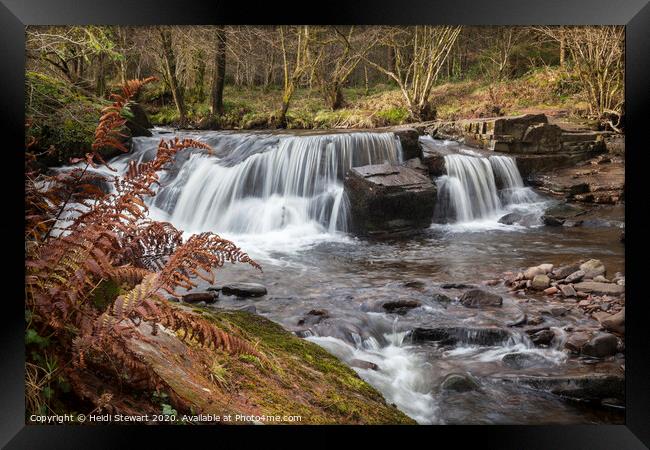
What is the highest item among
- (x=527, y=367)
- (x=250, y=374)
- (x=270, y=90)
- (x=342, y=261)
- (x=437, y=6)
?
(x=437, y=6)

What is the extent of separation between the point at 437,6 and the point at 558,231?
1941 millimetres

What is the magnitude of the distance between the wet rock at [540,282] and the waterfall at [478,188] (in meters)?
0.72

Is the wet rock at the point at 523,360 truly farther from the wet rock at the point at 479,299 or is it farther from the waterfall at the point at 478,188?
the waterfall at the point at 478,188

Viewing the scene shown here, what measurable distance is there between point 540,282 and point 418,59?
5.80 ft

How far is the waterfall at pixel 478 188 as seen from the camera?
4.18 meters

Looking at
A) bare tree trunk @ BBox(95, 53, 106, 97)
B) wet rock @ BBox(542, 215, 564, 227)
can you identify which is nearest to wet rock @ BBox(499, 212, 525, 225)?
wet rock @ BBox(542, 215, 564, 227)

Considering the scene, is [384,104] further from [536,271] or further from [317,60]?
[536,271]

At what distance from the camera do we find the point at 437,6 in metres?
2.94

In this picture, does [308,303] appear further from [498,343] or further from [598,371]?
[598,371]

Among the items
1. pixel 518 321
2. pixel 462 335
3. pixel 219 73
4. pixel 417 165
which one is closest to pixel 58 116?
pixel 219 73

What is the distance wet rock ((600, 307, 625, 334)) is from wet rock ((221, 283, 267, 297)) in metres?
2.21

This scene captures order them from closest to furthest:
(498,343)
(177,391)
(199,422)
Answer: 1. (177,391)
2. (199,422)
3. (498,343)

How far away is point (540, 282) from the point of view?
11.8 feet

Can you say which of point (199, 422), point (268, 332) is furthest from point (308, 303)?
point (199, 422)
